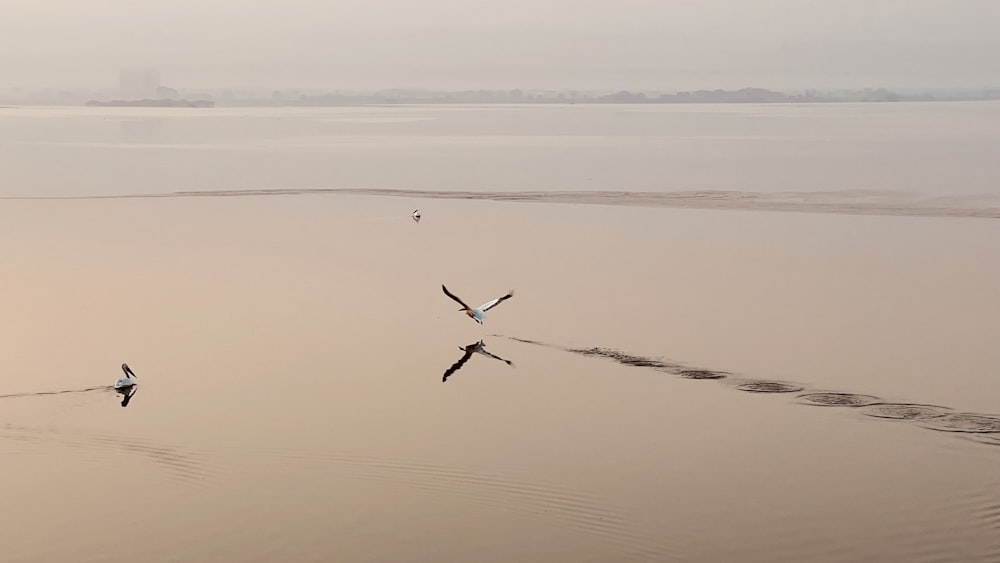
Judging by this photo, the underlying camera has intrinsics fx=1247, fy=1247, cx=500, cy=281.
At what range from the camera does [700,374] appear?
63.9 ft

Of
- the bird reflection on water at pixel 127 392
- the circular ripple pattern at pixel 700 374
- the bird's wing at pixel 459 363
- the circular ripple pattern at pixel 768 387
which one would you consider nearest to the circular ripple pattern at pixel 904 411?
the circular ripple pattern at pixel 768 387

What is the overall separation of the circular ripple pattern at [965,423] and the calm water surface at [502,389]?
0.31 feet

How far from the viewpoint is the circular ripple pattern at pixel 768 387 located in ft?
60.6

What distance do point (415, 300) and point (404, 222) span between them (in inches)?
526

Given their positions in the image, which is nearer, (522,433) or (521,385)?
(522,433)

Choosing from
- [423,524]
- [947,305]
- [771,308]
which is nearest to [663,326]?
[771,308]

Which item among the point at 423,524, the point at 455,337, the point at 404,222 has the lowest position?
the point at 423,524

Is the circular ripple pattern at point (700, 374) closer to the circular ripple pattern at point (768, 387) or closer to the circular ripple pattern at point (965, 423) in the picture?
the circular ripple pattern at point (768, 387)

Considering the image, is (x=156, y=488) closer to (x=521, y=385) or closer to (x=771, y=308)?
(x=521, y=385)

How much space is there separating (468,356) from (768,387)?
5211 mm

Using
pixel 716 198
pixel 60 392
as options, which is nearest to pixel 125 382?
pixel 60 392

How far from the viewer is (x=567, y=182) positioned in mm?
51438

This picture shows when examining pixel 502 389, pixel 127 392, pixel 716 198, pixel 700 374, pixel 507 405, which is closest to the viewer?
pixel 507 405

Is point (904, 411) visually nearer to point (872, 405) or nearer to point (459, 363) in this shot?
point (872, 405)
